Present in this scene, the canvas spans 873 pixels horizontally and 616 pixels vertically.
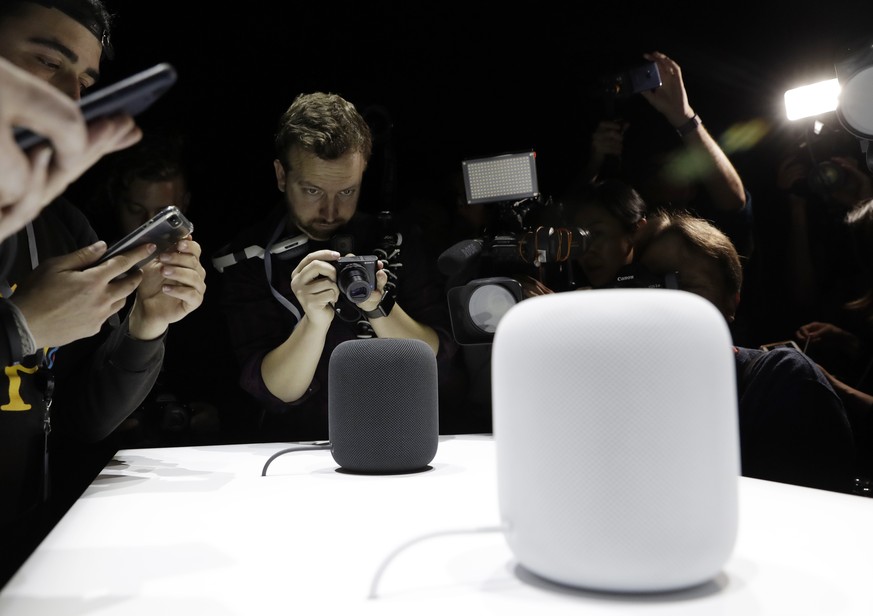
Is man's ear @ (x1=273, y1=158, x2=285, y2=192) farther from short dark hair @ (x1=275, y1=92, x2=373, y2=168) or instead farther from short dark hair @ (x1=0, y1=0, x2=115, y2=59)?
A: short dark hair @ (x1=0, y1=0, x2=115, y2=59)

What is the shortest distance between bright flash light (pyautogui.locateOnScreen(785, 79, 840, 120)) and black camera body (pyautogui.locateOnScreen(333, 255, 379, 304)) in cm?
102

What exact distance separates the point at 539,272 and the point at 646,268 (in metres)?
0.28

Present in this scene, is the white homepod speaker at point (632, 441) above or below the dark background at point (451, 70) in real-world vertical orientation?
below

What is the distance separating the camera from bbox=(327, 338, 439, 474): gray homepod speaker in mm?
1108

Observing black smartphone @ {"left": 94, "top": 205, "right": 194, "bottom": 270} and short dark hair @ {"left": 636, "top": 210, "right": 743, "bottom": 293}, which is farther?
short dark hair @ {"left": 636, "top": 210, "right": 743, "bottom": 293}

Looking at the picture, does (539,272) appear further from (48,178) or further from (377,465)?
(48,178)

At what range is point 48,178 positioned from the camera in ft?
1.79

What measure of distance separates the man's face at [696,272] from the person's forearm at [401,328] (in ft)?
1.94

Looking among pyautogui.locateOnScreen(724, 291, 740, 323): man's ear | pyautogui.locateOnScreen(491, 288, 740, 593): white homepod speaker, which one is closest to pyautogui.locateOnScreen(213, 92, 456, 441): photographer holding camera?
pyautogui.locateOnScreen(724, 291, 740, 323): man's ear

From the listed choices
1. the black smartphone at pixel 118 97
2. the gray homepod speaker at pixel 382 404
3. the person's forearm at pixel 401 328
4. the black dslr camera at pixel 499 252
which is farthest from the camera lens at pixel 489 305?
the black smartphone at pixel 118 97

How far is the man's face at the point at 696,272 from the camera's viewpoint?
67.0 inches

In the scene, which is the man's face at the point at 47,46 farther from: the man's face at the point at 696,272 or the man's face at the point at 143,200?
the man's face at the point at 696,272

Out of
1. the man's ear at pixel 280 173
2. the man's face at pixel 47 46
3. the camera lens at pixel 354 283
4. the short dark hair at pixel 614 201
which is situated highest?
the man's face at pixel 47 46

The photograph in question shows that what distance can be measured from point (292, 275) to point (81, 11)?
0.86 meters
